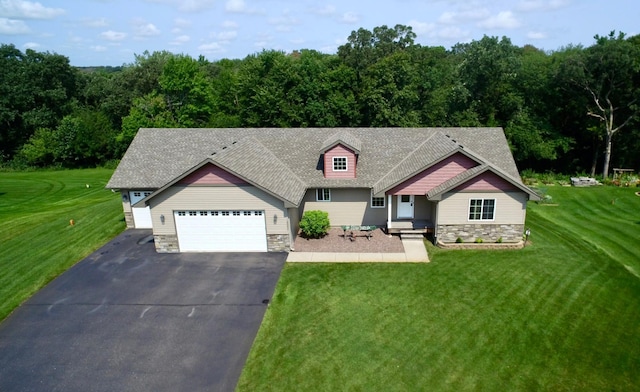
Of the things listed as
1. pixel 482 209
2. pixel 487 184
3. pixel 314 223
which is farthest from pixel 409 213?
pixel 314 223

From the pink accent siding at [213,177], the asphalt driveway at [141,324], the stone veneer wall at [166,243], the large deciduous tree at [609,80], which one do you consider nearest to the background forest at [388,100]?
the large deciduous tree at [609,80]

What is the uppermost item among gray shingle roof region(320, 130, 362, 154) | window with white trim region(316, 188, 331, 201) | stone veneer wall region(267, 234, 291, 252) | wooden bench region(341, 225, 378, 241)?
gray shingle roof region(320, 130, 362, 154)

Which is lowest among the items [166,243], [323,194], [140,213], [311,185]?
[166,243]

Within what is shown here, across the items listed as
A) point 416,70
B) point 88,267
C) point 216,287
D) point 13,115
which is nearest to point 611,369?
point 216,287

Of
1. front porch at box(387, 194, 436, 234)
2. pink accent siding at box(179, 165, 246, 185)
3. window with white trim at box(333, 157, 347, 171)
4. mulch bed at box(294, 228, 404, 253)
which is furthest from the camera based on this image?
window with white trim at box(333, 157, 347, 171)

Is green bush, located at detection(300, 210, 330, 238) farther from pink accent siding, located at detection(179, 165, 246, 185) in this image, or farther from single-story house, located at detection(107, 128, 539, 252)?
pink accent siding, located at detection(179, 165, 246, 185)

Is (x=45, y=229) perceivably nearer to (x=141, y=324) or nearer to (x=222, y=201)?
(x=222, y=201)

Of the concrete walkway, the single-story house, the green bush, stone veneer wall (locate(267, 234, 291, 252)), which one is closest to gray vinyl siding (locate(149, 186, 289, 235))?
the single-story house
